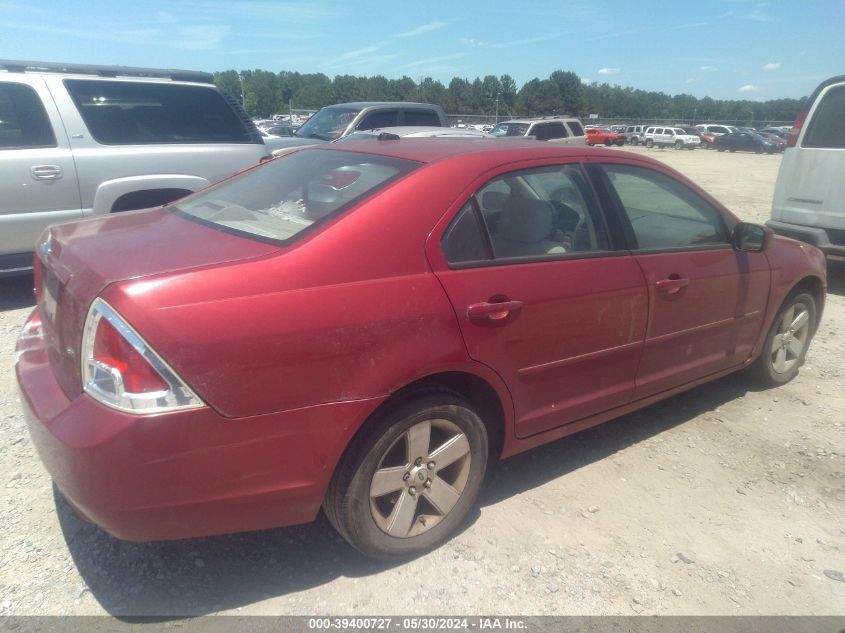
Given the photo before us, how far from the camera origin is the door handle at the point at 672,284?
3316mm

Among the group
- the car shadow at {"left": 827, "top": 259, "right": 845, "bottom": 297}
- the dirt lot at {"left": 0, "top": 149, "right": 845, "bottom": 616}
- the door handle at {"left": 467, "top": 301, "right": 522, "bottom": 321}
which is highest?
the door handle at {"left": 467, "top": 301, "right": 522, "bottom": 321}

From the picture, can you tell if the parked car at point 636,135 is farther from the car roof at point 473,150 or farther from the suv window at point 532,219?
the suv window at point 532,219

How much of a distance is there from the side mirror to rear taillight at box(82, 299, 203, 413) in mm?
3163

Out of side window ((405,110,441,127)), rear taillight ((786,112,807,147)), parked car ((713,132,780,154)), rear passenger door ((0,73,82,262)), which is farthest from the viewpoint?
parked car ((713,132,780,154))

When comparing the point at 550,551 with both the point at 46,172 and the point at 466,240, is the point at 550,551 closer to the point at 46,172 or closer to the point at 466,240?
the point at 466,240

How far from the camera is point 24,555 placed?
8.52 feet

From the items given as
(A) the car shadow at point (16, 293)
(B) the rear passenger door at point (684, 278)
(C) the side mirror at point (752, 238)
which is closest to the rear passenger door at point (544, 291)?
(B) the rear passenger door at point (684, 278)

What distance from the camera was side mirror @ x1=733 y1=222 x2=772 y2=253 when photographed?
3.75m

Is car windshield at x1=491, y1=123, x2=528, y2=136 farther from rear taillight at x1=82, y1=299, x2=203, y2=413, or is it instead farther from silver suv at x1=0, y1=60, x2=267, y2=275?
rear taillight at x1=82, y1=299, x2=203, y2=413

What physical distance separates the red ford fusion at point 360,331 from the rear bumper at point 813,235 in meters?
3.94

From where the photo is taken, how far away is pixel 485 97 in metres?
86.1

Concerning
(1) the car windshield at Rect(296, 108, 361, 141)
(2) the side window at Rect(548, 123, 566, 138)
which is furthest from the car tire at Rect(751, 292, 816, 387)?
(2) the side window at Rect(548, 123, 566, 138)

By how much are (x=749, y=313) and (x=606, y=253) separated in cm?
136

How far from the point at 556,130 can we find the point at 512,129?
1278 mm
